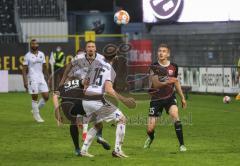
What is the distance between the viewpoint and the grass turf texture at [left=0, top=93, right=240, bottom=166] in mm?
13336

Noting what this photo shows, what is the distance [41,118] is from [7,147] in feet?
23.5

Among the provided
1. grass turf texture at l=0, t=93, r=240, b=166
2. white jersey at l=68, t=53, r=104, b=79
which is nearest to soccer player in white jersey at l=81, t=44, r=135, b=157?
white jersey at l=68, t=53, r=104, b=79

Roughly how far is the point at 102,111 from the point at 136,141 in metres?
3.54

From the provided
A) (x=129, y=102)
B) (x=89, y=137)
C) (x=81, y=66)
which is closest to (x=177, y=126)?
(x=89, y=137)

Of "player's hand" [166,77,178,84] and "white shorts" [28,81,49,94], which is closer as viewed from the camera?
"player's hand" [166,77,178,84]

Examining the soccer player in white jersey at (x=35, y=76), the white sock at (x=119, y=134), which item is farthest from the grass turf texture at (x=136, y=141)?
the soccer player in white jersey at (x=35, y=76)

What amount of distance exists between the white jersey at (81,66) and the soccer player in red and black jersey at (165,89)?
5.10 feet

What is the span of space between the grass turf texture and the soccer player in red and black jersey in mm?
594

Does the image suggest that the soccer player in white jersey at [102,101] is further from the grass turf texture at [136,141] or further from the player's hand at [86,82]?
the grass turf texture at [136,141]

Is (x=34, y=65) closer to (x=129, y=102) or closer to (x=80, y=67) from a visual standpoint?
(x=129, y=102)

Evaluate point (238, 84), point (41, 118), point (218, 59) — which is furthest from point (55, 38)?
point (41, 118)

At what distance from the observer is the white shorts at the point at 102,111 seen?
44.2 feet

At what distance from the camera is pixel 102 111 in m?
13.6

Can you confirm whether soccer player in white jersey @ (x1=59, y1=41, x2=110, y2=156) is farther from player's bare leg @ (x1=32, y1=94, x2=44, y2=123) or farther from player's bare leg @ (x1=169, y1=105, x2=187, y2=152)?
player's bare leg @ (x1=32, y1=94, x2=44, y2=123)
